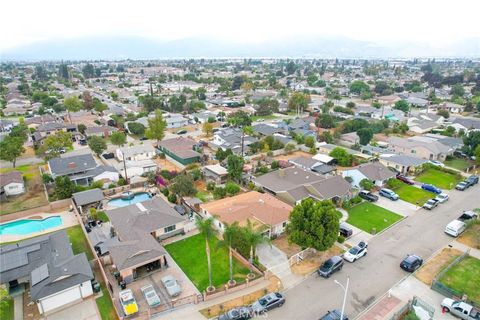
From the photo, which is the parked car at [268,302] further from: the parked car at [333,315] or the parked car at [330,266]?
the parked car at [330,266]

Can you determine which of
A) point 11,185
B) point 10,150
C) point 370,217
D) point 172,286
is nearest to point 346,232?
point 370,217

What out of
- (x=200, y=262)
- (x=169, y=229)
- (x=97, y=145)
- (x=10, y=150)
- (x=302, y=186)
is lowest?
(x=200, y=262)

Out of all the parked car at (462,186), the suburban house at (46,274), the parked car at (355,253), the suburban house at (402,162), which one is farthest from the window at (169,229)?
the parked car at (462,186)

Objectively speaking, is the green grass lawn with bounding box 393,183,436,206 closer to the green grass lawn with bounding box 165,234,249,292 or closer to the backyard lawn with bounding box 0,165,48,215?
the green grass lawn with bounding box 165,234,249,292

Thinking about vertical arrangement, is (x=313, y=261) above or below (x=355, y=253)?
below

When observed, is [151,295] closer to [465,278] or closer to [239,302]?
[239,302]

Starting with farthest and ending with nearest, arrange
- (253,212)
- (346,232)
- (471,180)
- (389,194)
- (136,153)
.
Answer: (136,153), (471,180), (389,194), (253,212), (346,232)
